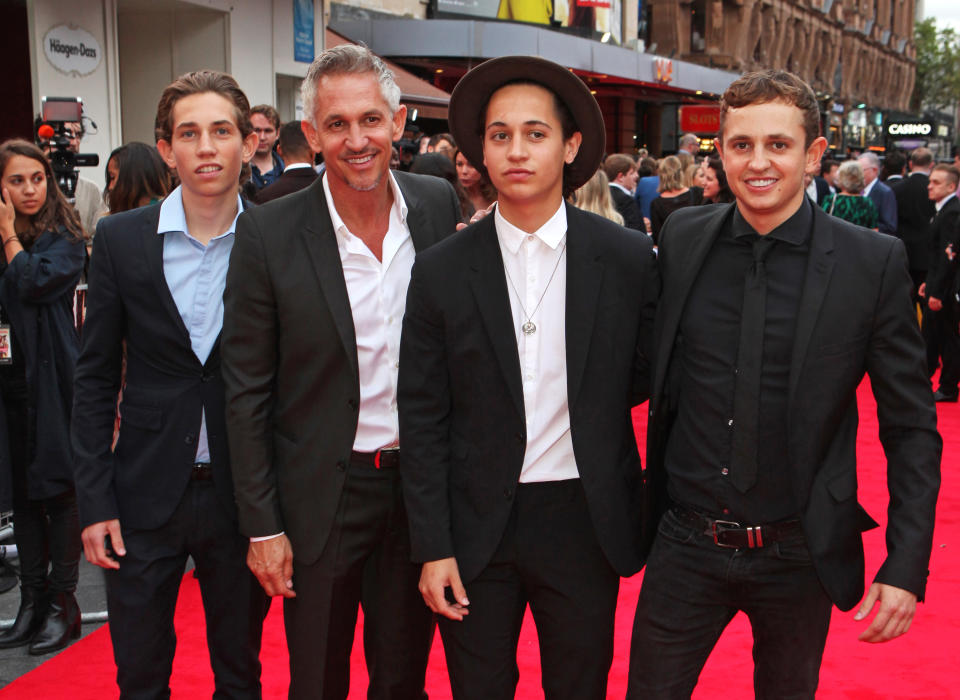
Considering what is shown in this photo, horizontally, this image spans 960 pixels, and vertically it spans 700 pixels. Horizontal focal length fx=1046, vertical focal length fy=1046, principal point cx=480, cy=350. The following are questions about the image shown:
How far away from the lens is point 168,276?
296cm

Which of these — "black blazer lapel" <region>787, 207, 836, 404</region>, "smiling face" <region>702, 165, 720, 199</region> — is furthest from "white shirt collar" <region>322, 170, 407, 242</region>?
"smiling face" <region>702, 165, 720, 199</region>

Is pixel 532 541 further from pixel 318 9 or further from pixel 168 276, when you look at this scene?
pixel 318 9

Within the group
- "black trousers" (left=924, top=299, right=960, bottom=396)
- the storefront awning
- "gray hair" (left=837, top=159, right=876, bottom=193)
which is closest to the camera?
"black trousers" (left=924, top=299, right=960, bottom=396)

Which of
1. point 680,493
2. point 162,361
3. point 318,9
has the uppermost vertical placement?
point 318,9

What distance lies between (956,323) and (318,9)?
1103 centimetres

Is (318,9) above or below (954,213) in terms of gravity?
above

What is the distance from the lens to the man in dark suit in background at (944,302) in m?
8.94

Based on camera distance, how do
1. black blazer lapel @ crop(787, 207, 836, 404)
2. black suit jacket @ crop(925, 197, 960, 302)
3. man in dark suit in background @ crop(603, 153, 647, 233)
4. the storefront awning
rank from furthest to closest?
the storefront awning
man in dark suit in background @ crop(603, 153, 647, 233)
black suit jacket @ crop(925, 197, 960, 302)
black blazer lapel @ crop(787, 207, 836, 404)

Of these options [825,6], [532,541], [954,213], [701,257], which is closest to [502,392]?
[532,541]

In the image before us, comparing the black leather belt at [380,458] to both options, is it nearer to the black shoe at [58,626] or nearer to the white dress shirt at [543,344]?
the white dress shirt at [543,344]

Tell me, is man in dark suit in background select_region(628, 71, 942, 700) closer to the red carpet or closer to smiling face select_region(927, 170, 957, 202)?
the red carpet

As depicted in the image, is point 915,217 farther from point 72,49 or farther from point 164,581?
point 164,581

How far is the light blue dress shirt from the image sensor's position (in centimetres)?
293

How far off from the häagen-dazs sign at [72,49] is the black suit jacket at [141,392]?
935 cm
